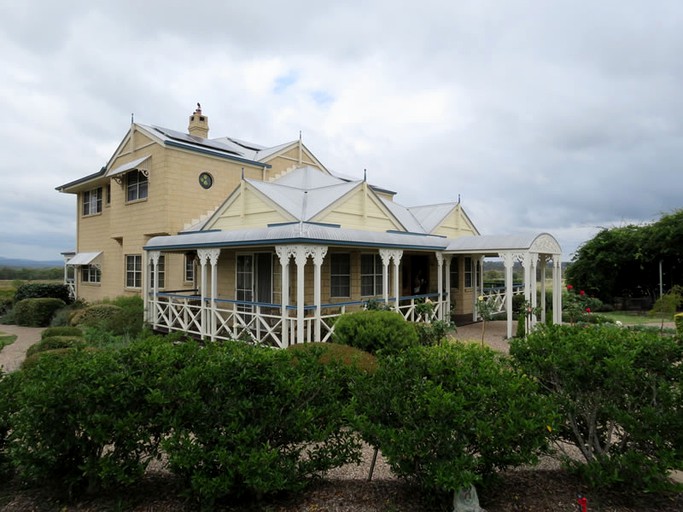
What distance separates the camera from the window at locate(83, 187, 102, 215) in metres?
22.4

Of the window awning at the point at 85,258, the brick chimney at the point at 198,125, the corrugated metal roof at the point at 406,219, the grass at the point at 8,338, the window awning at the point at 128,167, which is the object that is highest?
the brick chimney at the point at 198,125

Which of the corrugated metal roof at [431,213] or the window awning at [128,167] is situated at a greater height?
the window awning at [128,167]

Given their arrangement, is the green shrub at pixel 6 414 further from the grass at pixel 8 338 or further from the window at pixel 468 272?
the window at pixel 468 272

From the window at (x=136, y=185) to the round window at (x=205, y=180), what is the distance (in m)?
2.38

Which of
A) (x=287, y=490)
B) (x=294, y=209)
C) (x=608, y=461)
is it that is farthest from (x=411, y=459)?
(x=294, y=209)

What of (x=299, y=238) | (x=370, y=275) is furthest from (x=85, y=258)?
(x=299, y=238)

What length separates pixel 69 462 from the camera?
389 cm

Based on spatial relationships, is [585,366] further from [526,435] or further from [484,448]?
[484,448]

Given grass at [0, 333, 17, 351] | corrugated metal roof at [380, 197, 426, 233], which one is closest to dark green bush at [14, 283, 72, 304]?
Result: grass at [0, 333, 17, 351]

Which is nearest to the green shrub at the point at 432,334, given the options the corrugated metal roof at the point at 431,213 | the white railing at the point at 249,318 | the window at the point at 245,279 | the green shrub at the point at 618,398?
the white railing at the point at 249,318

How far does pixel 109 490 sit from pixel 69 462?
0.47 meters

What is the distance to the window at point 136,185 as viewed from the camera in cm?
1770

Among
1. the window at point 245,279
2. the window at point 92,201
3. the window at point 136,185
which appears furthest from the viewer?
the window at point 92,201

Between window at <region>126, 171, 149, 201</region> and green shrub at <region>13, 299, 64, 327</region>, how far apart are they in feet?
Answer: 22.0
